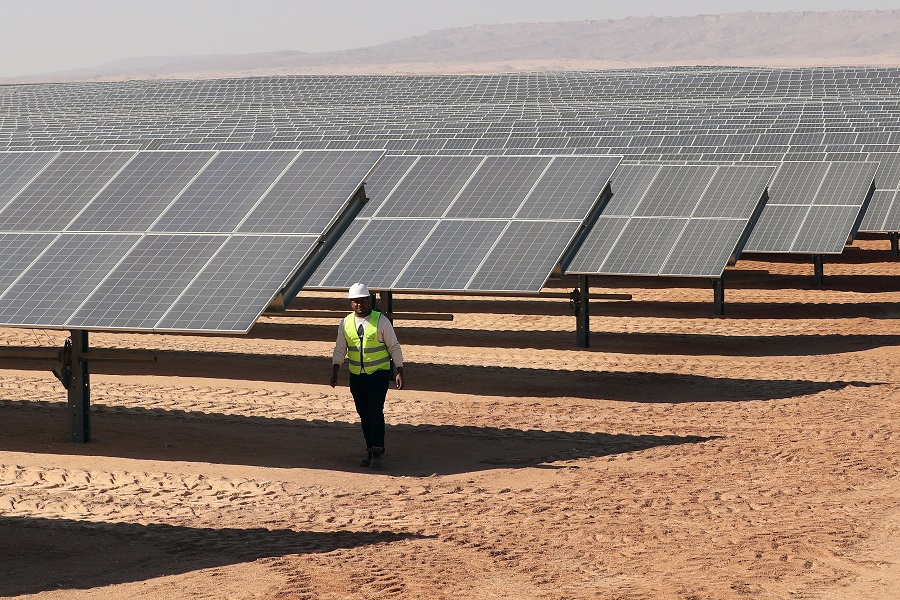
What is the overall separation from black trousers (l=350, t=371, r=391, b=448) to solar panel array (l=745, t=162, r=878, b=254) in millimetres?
14585

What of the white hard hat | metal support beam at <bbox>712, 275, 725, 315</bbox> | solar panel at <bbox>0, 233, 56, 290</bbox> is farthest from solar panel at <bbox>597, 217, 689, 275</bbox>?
solar panel at <bbox>0, 233, 56, 290</bbox>

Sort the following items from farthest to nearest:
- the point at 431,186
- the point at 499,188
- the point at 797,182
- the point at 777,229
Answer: the point at 797,182 → the point at 777,229 → the point at 431,186 → the point at 499,188

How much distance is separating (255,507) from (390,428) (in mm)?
3946

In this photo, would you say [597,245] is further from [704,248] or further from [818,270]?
[818,270]

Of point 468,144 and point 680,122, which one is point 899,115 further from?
point 468,144

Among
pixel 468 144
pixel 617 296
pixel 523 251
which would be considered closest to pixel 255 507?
pixel 523 251

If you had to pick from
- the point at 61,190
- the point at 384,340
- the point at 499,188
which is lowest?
the point at 384,340

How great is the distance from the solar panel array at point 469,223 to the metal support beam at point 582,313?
6.91 ft

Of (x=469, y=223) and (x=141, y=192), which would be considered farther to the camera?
(x=469, y=223)

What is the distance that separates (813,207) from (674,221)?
19.3 ft

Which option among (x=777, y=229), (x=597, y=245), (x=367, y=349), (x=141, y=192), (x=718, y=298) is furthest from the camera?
(x=777, y=229)

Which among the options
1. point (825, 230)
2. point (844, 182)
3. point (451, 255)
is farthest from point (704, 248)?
point (844, 182)

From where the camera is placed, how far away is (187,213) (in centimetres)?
1485

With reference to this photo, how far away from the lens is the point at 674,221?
75.8 ft
